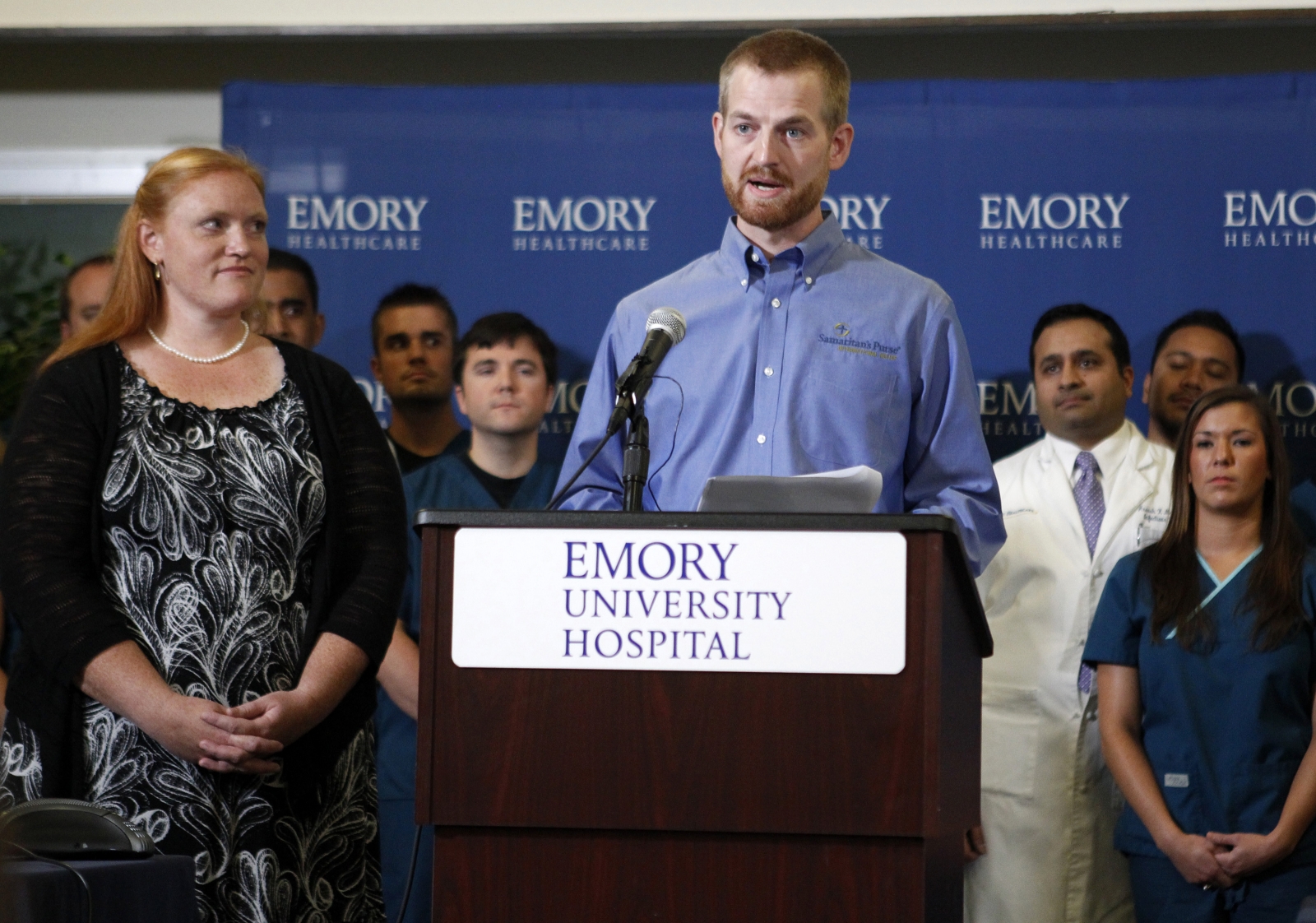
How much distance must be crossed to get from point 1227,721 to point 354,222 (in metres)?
2.34

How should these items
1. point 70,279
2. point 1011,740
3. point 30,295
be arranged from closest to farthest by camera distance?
point 1011,740 → point 70,279 → point 30,295

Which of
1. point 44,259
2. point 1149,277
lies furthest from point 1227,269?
point 44,259

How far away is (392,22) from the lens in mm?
4070

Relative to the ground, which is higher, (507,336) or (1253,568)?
(507,336)

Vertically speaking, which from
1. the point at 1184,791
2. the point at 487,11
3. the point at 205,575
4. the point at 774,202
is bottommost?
the point at 1184,791

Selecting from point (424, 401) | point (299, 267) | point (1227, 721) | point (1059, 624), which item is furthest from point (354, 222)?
point (1227, 721)

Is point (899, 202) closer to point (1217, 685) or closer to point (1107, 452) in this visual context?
point (1107, 452)

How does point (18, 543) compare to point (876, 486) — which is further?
point (18, 543)

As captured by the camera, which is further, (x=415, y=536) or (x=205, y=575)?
(x=415, y=536)

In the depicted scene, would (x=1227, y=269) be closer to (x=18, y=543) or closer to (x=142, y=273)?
(x=142, y=273)

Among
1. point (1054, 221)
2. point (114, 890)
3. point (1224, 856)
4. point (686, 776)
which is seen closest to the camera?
point (686, 776)

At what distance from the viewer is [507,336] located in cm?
389

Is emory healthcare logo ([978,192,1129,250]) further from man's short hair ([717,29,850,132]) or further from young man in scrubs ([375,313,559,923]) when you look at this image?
man's short hair ([717,29,850,132])

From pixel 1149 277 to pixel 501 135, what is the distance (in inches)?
63.7
